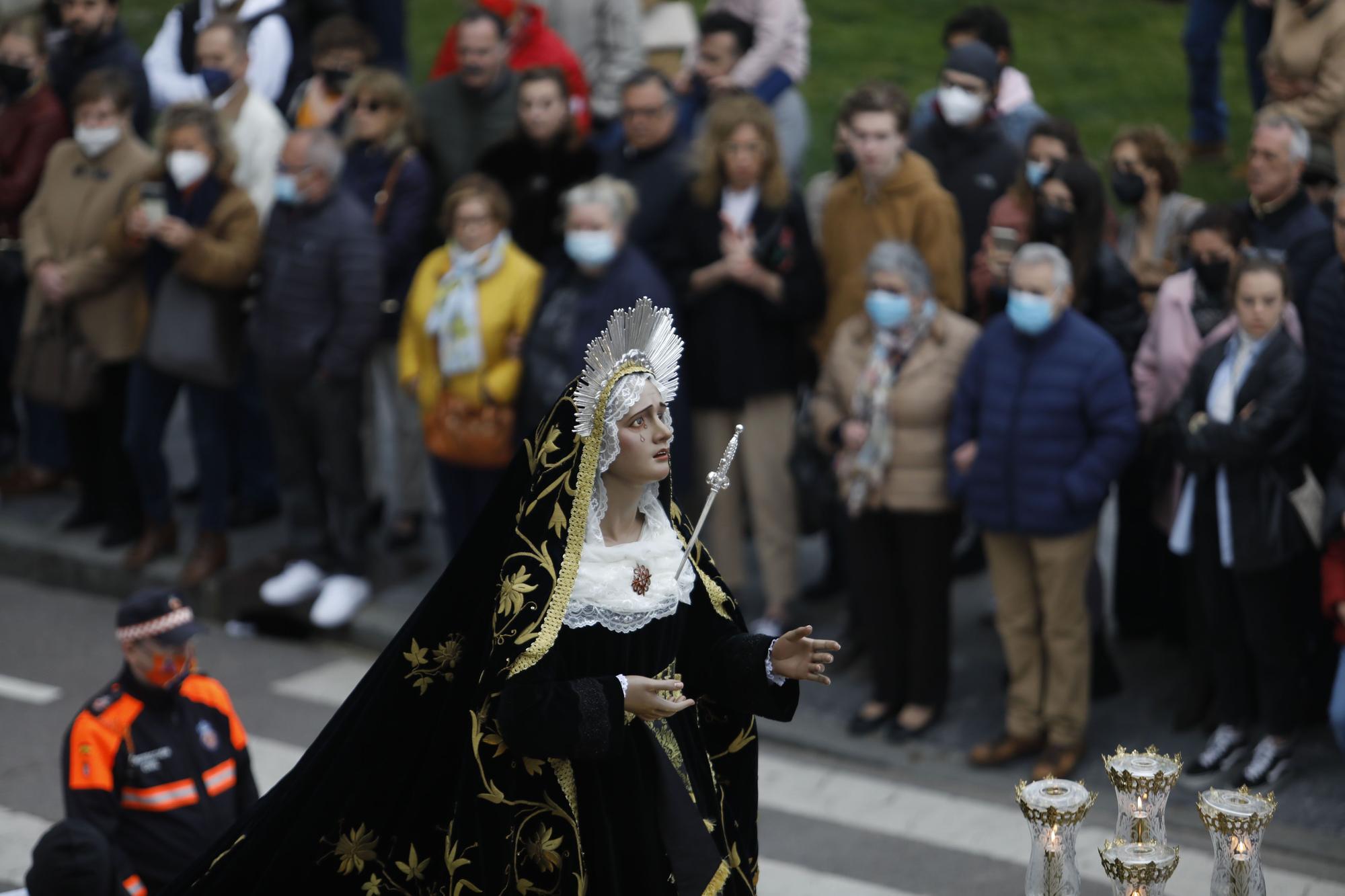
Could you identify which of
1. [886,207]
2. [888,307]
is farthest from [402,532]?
[888,307]

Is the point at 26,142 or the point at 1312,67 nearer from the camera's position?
the point at 1312,67

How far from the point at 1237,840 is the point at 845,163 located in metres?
5.68

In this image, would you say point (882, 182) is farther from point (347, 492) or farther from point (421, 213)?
point (347, 492)

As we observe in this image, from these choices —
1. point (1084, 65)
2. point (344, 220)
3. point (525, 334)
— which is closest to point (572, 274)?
point (525, 334)

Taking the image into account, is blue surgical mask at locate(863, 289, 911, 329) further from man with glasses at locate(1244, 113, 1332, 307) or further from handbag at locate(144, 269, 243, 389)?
handbag at locate(144, 269, 243, 389)

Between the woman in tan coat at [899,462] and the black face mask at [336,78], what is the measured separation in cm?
345

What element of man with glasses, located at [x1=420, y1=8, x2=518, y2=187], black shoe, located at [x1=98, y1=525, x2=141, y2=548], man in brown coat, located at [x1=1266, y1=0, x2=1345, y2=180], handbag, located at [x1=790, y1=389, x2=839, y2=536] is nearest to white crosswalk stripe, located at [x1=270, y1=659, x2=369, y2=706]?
black shoe, located at [x1=98, y1=525, x2=141, y2=548]

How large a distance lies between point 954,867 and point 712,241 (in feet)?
10.5

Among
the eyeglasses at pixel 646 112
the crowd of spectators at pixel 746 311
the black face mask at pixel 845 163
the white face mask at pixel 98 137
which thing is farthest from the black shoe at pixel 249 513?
the black face mask at pixel 845 163

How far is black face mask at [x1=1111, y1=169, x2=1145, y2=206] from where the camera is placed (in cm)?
848

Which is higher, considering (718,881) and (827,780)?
(718,881)

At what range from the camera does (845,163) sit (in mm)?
9406

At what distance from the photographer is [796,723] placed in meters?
8.69

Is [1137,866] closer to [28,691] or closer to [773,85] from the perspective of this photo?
[28,691]
